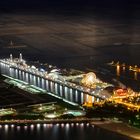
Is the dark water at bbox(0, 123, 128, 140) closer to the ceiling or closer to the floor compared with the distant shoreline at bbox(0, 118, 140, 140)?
closer to the floor

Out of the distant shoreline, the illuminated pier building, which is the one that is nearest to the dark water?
the distant shoreline

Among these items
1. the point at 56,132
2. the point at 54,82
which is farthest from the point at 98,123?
the point at 54,82

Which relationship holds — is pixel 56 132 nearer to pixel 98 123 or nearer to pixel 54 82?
pixel 98 123

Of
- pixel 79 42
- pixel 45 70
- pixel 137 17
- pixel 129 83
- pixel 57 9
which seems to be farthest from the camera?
pixel 57 9

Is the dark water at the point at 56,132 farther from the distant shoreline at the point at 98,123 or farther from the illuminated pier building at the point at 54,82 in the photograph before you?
the illuminated pier building at the point at 54,82

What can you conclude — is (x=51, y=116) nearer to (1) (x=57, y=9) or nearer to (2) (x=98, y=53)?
(2) (x=98, y=53)

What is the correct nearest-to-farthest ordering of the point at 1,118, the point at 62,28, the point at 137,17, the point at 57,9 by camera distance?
1. the point at 1,118
2. the point at 62,28
3. the point at 137,17
4. the point at 57,9

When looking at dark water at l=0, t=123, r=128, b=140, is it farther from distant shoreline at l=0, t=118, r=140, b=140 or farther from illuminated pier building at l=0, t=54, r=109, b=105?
illuminated pier building at l=0, t=54, r=109, b=105

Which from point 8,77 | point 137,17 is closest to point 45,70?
point 8,77
